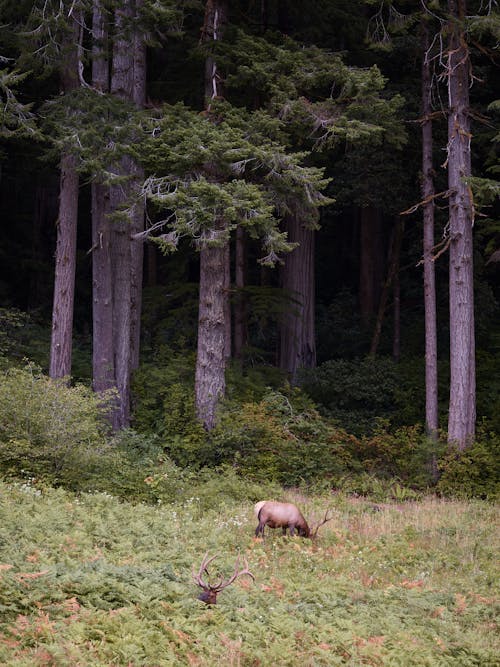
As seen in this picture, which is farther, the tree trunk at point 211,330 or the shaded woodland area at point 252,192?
the tree trunk at point 211,330

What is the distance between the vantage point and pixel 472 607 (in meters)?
8.90

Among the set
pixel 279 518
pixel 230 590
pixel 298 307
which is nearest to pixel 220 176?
pixel 298 307

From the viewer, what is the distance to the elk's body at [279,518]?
11078 millimetres

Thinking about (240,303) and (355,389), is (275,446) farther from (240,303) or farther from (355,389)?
(240,303)

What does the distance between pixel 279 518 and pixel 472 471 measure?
7057 mm

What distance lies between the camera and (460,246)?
17859mm

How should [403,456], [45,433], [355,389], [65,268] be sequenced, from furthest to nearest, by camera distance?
[355,389] → [403,456] → [65,268] → [45,433]

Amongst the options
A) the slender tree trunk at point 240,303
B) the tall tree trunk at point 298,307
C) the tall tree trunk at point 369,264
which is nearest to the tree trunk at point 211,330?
the slender tree trunk at point 240,303

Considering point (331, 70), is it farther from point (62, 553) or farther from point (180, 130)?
point (62, 553)

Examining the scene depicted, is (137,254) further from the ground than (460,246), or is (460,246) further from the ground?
(137,254)

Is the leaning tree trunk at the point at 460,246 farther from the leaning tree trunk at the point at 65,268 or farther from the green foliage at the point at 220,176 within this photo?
the leaning tree trunk at the point at 65,268

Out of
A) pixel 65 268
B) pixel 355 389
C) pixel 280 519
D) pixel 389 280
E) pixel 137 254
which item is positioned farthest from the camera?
pixel 389 280

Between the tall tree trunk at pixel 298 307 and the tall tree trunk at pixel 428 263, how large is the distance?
456 cm

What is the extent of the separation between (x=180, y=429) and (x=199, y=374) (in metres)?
1.27
